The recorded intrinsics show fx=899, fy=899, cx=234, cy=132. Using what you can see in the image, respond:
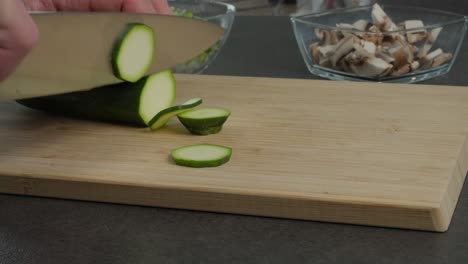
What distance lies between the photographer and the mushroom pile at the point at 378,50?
5.76 ft

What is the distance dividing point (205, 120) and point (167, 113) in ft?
0.23

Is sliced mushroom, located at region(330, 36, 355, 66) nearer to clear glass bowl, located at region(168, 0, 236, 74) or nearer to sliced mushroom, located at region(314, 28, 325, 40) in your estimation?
sliced mushroom, located at region(314, 28, 325, 40)

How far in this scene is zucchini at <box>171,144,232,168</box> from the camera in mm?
1295

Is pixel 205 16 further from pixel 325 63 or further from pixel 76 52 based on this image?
pixel 76 52

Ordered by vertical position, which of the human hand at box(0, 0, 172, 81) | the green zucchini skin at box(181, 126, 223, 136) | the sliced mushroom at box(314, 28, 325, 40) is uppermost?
the human hand at box(0, 0, 172, 81)

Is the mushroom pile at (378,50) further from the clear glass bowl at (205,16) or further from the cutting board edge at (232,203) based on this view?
the cutting board edge at (232,203)

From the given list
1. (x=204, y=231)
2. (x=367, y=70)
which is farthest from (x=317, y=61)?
(x=204, y=231)

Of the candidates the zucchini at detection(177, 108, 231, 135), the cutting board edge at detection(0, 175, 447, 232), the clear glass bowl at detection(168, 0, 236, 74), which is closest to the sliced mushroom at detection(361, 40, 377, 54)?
the clear glass bowl at detection(168, 0, 236, 74)

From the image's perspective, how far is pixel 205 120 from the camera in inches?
56.1

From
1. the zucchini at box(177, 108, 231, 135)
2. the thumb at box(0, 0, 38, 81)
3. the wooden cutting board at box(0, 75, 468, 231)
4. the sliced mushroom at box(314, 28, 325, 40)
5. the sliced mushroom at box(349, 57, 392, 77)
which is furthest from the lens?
the sliced mushroom at box(314, 28, 325, 40)

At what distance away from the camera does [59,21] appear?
1.38 metres

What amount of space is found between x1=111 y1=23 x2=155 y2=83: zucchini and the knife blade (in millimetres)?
11

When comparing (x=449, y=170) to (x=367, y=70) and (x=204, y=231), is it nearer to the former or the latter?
(x=204, y=231)

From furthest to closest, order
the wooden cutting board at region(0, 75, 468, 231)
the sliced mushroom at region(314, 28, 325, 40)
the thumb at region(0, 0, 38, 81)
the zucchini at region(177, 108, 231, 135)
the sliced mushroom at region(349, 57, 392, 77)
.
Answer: the sliced mushroom at region(314, 28, 325, 40) < the sliced mushroom at region(349, 57, 392, 77) < the zucchini at region(177, 108, 231, 135) < the wooden cutting board at region(0, 75, 468, 231) < the thumb at region(0, 0, 38, 81)
